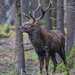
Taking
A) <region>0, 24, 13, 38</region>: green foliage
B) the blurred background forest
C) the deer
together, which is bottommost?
<region>0, 24, 13, 38</region>: green foliage

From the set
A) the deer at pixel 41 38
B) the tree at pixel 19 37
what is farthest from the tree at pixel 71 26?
the deer at pixel 41 38

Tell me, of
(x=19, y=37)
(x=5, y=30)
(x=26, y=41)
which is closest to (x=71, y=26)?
(x=19, y=37)

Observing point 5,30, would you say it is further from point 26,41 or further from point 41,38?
point 41,38

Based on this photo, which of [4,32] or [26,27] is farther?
[4,32]

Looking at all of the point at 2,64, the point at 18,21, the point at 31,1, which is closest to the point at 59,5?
the point at 18,21

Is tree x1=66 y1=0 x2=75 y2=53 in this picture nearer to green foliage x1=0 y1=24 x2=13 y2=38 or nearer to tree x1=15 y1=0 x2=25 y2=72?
tree x1=15 y1=0 x2=25 y2=72

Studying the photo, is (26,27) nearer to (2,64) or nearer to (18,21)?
(18,21)

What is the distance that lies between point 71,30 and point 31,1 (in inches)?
562

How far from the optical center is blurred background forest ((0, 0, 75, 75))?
12.4 m

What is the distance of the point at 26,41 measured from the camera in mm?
23203

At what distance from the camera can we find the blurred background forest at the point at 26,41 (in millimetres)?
12367

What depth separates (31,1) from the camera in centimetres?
2805

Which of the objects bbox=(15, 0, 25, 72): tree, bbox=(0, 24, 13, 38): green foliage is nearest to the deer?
bbox=(15, 0, 25, 72): tree

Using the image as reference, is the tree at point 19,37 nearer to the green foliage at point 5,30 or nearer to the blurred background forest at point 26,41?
the blurred background forest at point 26,41
